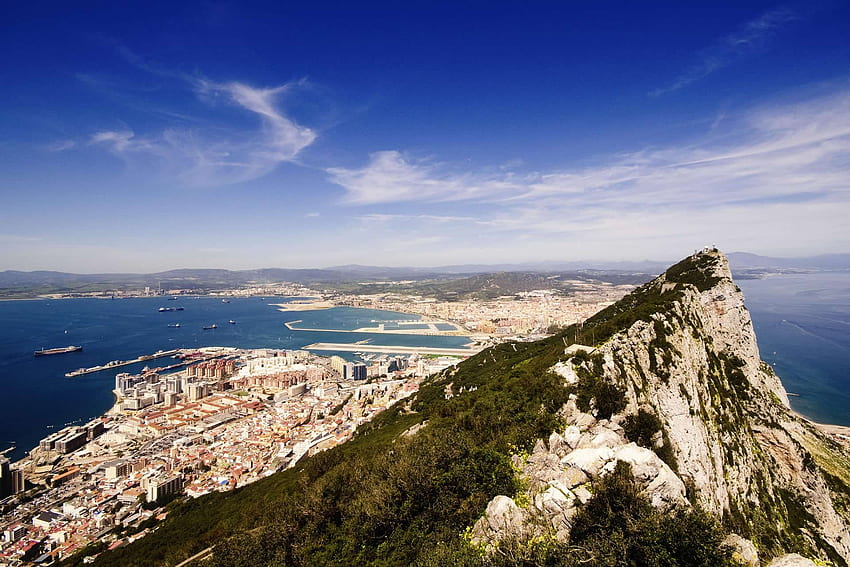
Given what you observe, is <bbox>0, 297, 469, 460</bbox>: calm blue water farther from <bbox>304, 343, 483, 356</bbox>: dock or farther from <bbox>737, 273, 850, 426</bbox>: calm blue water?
<bbox>737, 273, 850, 426</bbox>: calm blue water

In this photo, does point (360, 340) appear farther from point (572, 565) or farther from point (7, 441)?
point (572, 565)

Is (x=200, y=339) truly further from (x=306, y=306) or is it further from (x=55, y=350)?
(x=306, y=306)

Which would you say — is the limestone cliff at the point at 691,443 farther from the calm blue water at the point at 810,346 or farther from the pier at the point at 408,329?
the pier at the point at 408,329

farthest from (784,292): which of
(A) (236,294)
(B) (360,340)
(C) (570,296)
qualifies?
(A) (236,294)

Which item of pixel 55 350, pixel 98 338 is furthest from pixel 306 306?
pixel 55 350

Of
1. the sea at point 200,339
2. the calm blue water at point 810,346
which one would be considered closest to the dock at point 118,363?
the sea at point 200,339
